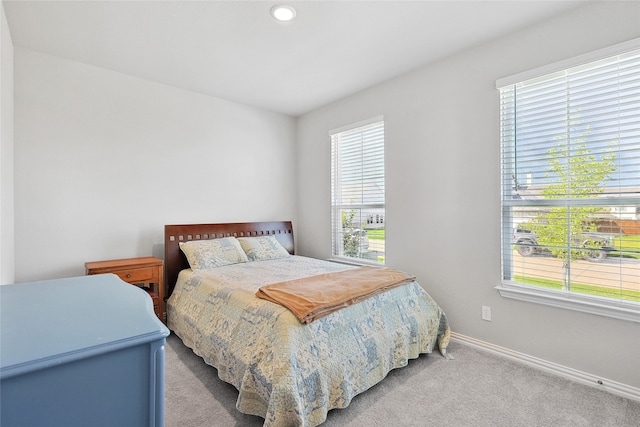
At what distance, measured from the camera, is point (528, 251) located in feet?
8.16

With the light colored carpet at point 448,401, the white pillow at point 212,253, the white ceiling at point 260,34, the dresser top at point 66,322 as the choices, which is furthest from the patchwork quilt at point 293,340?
the white ceiling at point 260,34

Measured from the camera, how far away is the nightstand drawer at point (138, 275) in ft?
9.24

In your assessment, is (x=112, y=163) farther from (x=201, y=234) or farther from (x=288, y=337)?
(x=288, y=337)

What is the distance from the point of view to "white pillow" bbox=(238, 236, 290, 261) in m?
3.59

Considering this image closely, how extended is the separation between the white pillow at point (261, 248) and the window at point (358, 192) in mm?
772

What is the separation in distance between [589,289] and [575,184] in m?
0.75

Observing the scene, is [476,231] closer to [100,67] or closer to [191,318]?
[191,318]

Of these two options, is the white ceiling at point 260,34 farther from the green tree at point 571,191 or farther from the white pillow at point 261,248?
the white pillow at point 261,248

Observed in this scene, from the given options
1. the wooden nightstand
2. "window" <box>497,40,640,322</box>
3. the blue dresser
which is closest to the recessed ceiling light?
"window" <box>497,40,640,322</box>

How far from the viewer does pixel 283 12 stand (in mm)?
2207

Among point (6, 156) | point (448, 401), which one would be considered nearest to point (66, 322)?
point (448, 401)

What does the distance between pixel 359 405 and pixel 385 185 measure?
2184 millimetres

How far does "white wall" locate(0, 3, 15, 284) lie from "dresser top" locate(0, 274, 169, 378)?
1329mm

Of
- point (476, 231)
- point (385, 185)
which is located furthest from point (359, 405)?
point (385, 185)
